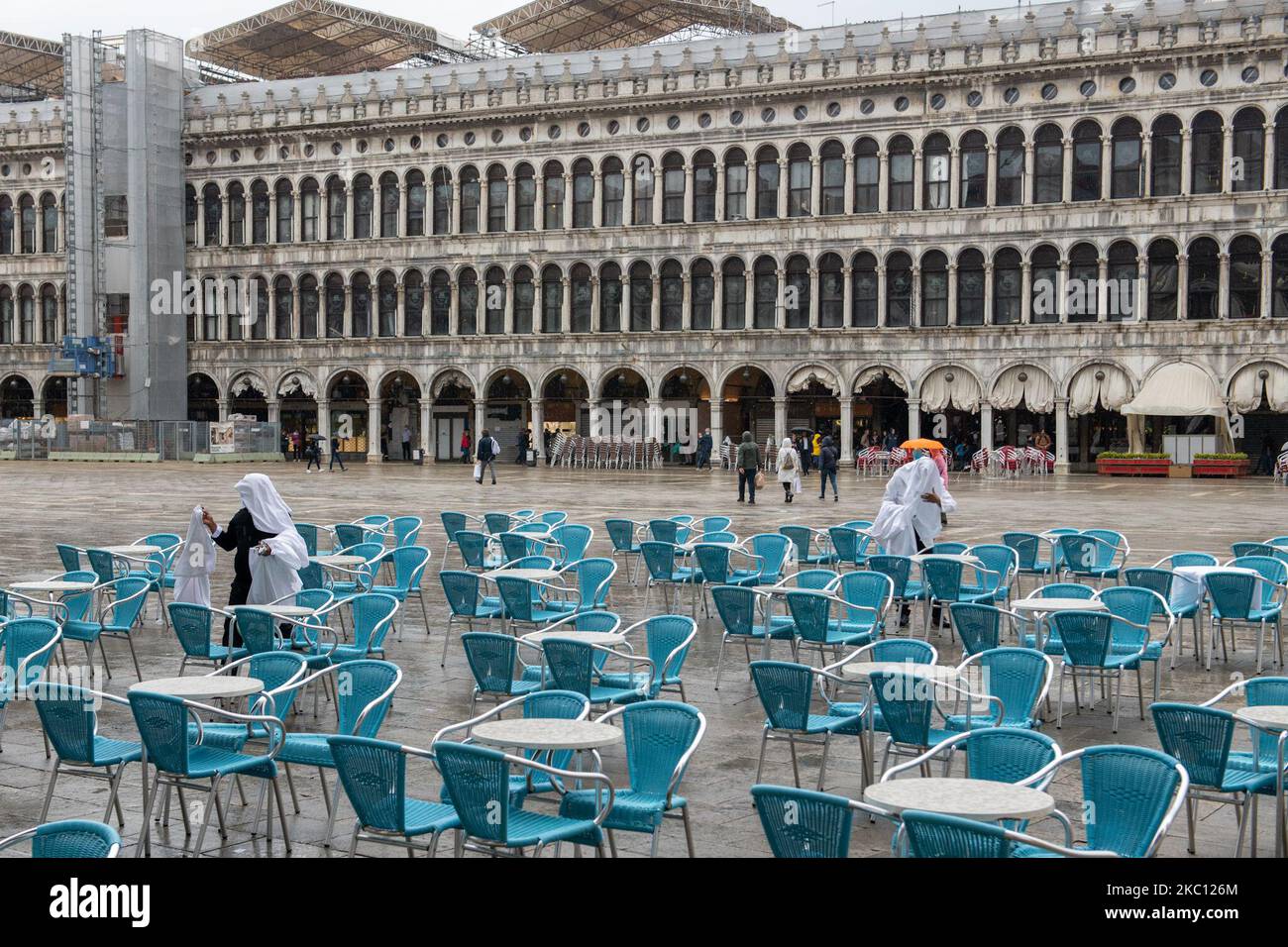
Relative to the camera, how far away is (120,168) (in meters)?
58.8

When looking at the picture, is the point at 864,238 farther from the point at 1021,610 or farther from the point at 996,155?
the point at 1021,610

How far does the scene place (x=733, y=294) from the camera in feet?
171

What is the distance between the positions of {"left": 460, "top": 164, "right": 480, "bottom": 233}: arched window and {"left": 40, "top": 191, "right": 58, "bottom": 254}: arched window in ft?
61.8

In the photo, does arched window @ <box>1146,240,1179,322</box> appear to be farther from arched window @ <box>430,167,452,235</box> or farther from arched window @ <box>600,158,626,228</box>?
arched window @ <box>430,167,452,235</box>

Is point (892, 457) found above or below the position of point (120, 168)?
below

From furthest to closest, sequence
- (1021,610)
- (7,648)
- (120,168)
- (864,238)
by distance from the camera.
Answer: (120,168) → (864,238) → (1021,610) → (7,648)

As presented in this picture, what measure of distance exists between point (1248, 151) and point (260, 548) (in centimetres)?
4176

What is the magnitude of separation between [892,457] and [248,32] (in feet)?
109

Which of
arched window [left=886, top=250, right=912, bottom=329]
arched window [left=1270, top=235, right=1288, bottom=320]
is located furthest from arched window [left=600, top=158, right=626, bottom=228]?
arched window [left=1270, top=235, right=1288, bottom=320]

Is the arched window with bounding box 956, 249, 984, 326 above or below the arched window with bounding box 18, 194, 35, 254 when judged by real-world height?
below

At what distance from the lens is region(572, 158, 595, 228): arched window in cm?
5375
